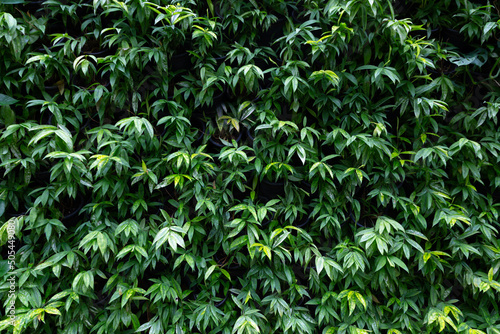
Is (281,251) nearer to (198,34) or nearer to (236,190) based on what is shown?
(236,190)

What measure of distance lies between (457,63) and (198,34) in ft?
4.55

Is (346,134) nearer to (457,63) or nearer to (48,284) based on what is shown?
(457,63)

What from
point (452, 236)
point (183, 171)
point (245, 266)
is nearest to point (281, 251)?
point (245, 266)

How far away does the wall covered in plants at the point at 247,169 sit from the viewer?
176 centimetres

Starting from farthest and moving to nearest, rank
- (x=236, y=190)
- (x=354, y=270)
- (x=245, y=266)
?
1. (x=236, y=190)
2. (x=245, y=266)
3. (x=354, y=270)

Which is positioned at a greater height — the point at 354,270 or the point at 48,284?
the point at 354,270

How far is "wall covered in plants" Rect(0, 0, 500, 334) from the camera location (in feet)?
5.79

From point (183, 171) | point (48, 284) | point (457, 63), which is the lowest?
point (48, 284)

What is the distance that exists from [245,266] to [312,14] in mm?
1376

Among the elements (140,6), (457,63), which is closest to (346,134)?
(457,63)

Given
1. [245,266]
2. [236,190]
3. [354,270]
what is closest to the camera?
[354,270]

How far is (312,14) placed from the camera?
6.38 ft

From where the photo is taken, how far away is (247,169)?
74.1 inches

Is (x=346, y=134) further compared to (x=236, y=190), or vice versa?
(x=236, y=190)
